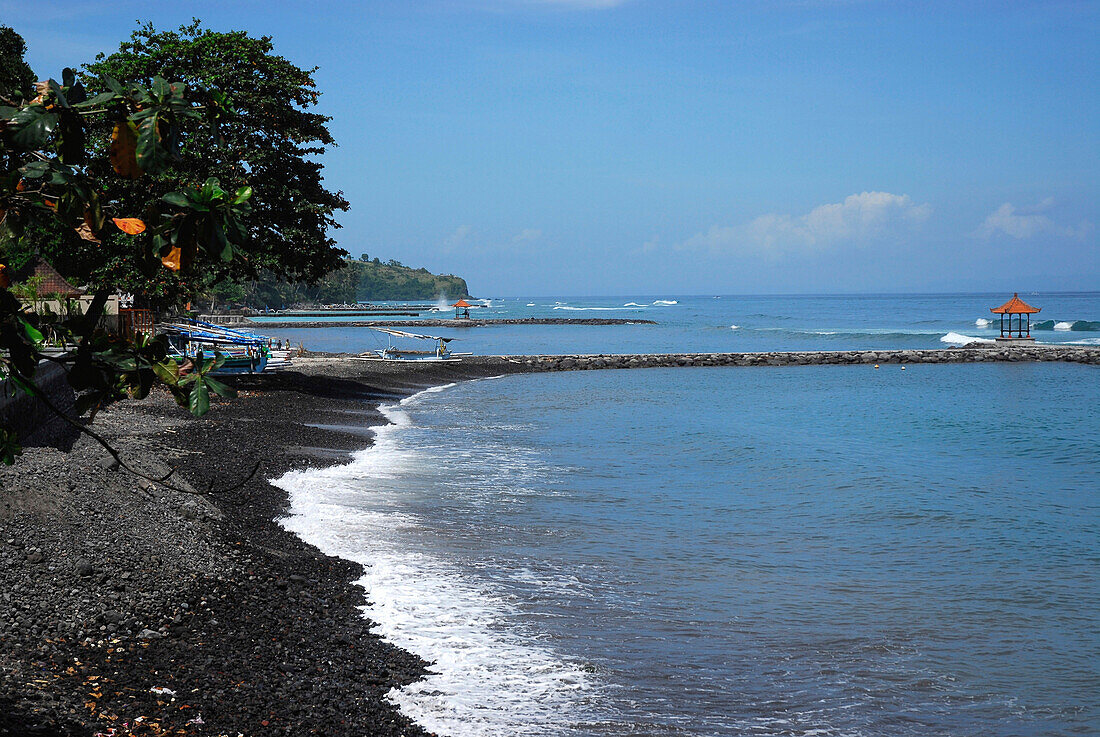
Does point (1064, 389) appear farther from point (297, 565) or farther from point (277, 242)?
point (297, 565)

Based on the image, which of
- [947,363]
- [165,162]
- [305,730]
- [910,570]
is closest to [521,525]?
[910,570]

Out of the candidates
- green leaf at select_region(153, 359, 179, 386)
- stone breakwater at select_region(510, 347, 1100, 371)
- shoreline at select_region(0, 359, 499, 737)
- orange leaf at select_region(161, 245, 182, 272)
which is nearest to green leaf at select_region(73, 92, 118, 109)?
orange leaf at select_region(161, 245, 182, 272)

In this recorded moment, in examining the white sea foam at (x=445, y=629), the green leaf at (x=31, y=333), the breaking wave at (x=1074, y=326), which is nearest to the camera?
the green leaf at (x=31, y=333)

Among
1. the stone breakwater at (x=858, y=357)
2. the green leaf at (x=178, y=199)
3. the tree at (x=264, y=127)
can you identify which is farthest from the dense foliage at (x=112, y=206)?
the stone breakwater at (x=858, y=357)

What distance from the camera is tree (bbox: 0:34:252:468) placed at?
10.6ft

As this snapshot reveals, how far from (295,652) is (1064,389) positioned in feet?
143

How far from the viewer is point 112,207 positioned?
4.00m

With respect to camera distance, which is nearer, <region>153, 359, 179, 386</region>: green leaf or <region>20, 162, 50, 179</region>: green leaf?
<region>20, 162, 50, 179</region>: green leaf

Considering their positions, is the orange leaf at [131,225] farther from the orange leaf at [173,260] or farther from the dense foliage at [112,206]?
the orange leaf at [173,260]

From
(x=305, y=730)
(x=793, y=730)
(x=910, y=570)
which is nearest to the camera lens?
(x=305, y=730)

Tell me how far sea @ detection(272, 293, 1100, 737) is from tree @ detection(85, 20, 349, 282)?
25.5 ft

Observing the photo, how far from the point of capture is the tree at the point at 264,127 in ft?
98.3

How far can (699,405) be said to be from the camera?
3531cm

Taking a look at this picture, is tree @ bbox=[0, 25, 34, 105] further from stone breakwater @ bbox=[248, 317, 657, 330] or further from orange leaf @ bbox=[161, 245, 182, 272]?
stone breakwater @ bbox=[248, 317, 657, 330]
